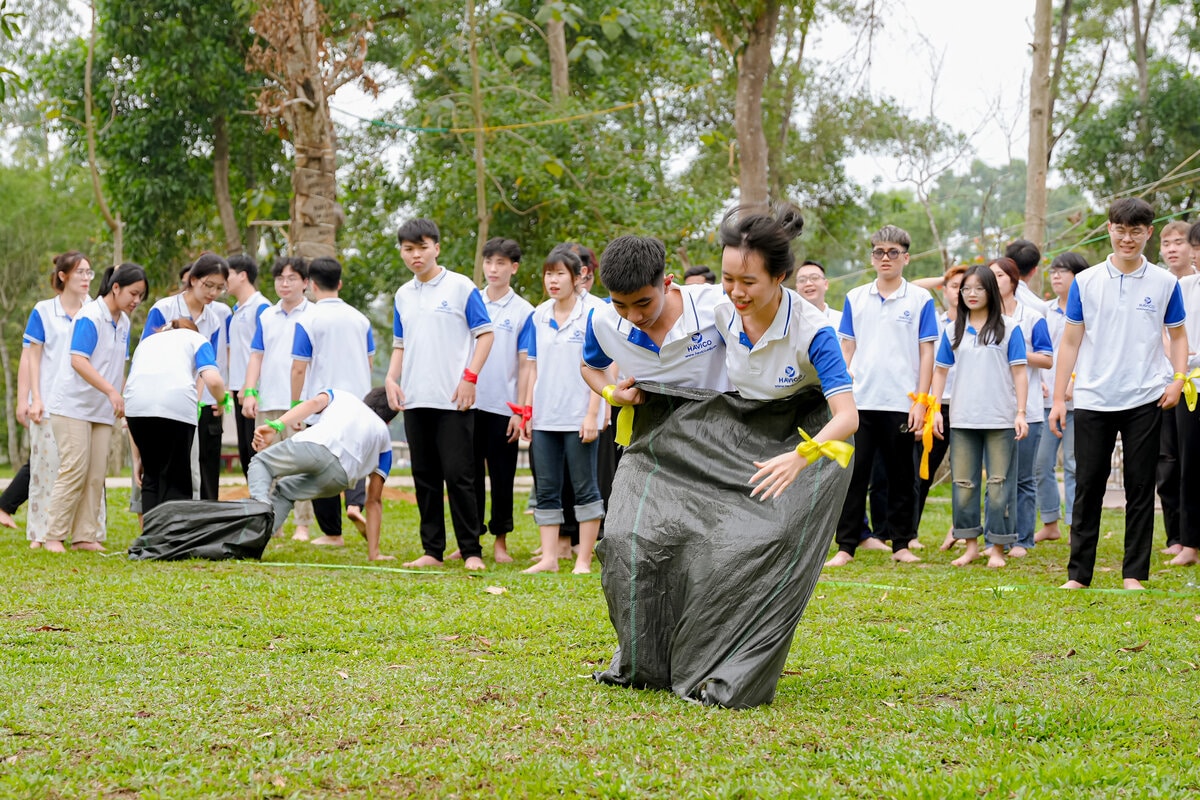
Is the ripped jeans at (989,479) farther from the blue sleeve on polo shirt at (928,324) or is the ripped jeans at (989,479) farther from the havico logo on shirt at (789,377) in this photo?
the havico logo on shirt at (789,377)

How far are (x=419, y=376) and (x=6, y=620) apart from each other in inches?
117

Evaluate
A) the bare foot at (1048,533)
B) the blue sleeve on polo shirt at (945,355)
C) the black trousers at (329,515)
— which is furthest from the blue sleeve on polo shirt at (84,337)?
the bare foot at (1048,533)

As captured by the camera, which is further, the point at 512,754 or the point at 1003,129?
the point at 1003,129

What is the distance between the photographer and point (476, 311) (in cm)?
807

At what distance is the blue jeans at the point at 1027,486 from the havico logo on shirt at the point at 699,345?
493cm

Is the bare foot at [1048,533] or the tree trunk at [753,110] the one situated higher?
the tree trunk at [753,110]

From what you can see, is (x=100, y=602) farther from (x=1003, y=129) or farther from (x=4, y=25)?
(x=1003, y=129)

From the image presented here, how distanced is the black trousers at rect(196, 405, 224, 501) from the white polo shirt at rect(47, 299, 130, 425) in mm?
860

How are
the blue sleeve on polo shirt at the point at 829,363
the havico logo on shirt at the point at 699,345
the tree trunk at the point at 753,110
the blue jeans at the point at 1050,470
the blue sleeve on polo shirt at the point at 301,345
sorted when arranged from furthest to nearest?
1. the tree trunk at the point at 753,110
2. the blue jeans at the point at 1050,470
3. the blue sleeve on polo shirt at the point at 301,345
4. the havico logo on shirt at the point at 699,345
5. the blue sleeve on polo shirt at the point at 829,363

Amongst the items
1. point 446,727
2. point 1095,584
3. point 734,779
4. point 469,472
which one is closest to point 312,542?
point 469,472

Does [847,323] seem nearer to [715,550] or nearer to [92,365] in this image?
[715,550]

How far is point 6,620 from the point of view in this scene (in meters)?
5.61

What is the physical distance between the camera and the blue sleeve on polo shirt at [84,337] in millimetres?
8508

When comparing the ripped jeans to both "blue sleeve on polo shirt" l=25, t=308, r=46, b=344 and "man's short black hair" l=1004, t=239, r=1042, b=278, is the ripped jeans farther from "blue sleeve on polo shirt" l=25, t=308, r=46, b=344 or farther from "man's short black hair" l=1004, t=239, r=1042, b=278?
"blue sleeve on polo shirt" l=25, t=308, r=46, b=344
